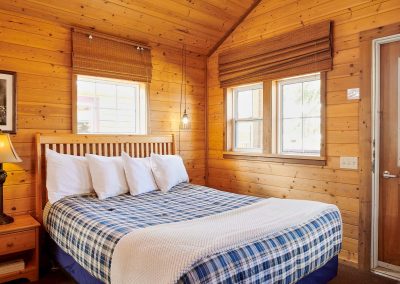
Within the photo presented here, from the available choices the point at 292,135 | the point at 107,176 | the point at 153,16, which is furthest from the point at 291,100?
the point at 107,176

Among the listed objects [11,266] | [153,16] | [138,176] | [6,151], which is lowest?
[11,266]

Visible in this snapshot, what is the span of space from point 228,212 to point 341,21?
222cm

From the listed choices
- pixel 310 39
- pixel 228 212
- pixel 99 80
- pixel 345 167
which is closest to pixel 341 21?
pixel 310 39

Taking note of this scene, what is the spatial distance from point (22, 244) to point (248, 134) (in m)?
2.81

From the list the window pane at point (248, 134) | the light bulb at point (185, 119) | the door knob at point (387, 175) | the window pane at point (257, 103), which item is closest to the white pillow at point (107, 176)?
the light bulb at point (185, 119)

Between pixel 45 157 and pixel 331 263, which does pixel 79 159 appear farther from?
pixel 331 263

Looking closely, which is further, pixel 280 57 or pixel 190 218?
pixel 280 57

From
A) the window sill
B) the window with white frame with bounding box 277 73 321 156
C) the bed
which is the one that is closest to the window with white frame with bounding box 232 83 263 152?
the window sill

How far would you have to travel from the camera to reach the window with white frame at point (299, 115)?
11.0 feet

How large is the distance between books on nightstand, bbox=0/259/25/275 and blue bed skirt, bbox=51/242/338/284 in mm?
297

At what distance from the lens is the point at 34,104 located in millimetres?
3080

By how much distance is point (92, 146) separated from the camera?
341 cm

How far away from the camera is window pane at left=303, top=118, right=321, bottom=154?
334 cm

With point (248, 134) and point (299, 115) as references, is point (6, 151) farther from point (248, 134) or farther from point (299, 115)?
point (299, 115)
